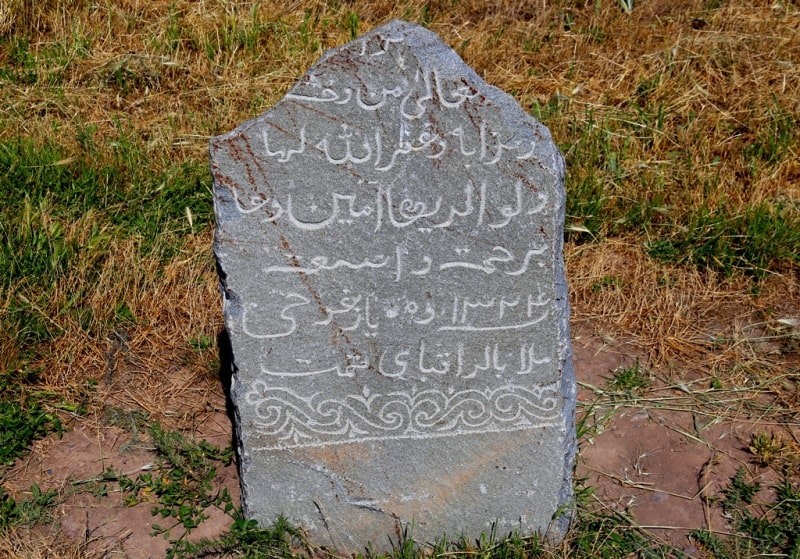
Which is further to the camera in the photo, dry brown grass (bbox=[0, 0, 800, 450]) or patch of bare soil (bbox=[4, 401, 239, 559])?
dry brown grass (bbox=[0, 0, 800, 450])

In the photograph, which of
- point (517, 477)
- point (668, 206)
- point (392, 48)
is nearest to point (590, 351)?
point (668, 206)

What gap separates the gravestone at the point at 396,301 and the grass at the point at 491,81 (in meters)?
0.20

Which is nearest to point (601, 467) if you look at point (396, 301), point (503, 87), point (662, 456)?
point (662, 456)

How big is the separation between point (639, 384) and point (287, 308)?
5.53 feet

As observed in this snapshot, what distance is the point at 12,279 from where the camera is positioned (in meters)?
3.76

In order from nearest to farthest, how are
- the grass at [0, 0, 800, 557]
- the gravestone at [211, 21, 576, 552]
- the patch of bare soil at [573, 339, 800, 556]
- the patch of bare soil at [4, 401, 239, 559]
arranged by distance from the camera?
the gravestone at [211, 21, 576, 552]
the patch of bare soil at [4, 401, 239, 559]
the patch of bare soil at [573, 339, 800, 556]
the grass at [0, 0, 800, 557]

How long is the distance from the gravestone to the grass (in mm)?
203

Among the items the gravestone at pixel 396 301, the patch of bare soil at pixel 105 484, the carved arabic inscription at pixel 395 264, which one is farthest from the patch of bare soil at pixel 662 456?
the patch of bare soil at pixel 105 484

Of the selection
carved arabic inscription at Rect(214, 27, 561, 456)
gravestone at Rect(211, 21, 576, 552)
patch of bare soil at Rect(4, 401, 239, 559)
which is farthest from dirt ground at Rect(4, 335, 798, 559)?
carved arabic inscription at Rect(214, 27, 561, 456)

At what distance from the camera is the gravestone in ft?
8.30

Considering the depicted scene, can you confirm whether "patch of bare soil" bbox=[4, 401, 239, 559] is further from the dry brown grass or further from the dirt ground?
the dry brown grass

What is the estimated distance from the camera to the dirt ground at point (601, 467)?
314 cm

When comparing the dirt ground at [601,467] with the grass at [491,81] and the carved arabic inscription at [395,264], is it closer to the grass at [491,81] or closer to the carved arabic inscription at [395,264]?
the grass at [491,81]

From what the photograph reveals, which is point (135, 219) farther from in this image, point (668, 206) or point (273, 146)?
point (668, 206)
